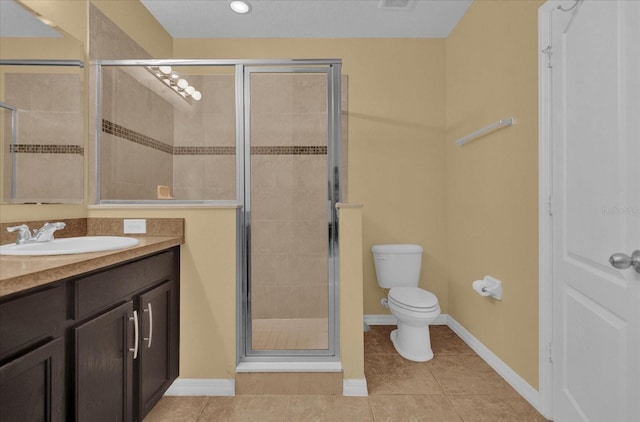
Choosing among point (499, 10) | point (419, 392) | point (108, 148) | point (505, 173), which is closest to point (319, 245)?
point (419, 392)

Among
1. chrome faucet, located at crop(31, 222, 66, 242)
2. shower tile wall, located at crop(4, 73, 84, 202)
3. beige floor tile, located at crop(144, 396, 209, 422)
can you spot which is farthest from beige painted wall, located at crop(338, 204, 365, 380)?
shower tile wall, located at crop(4, 73, 84, 202)

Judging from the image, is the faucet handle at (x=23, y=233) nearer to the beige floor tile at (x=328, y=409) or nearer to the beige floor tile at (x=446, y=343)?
the beige floor tile at (x=328, y=409)

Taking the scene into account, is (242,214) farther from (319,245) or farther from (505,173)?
(505,173)

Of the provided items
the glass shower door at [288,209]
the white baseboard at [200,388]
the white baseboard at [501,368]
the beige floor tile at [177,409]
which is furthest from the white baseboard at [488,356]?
the beige floor tile at [177,409]

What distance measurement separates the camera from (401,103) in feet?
9.05

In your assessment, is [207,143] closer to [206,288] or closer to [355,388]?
[206,288]


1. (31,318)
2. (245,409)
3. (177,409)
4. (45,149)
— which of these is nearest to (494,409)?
(245,409)

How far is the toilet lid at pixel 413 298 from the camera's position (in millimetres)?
2053

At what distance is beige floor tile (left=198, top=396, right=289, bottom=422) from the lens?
1.57 m

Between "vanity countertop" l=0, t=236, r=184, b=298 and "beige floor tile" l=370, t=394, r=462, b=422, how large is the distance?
1.42 metres

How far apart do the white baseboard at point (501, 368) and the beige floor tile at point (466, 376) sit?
29 mm

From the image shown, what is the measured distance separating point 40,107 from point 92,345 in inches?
45.5

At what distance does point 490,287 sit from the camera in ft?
6.55
